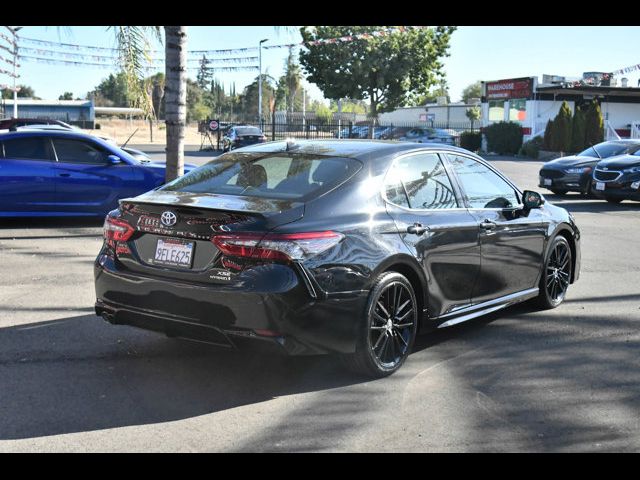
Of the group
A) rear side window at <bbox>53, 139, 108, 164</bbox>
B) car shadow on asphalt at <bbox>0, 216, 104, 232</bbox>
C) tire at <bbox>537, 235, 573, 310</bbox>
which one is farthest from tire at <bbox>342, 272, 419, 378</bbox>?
car shadow on asphalt at <bbox>0, 216, 104, 232</bbox>

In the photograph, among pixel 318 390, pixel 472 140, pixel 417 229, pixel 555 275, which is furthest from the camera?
pixel 472 140

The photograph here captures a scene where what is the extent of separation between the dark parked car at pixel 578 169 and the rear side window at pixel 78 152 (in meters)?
11.4

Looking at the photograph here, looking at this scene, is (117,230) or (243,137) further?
(243,137)

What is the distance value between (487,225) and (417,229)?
95 centimetres

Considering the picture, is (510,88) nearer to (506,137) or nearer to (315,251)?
(506,137)

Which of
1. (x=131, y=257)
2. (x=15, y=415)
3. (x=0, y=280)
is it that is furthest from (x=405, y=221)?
(x=0, y=280)

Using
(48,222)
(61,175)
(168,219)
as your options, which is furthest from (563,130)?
(168,219)

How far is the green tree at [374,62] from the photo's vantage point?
54.6m

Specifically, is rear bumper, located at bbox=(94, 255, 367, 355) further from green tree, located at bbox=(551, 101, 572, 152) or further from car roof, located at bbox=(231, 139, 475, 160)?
green tree, located at bbox=(551, 101, 572, 152)

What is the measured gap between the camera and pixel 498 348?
592cm

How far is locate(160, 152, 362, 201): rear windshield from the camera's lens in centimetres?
515

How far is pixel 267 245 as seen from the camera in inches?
179

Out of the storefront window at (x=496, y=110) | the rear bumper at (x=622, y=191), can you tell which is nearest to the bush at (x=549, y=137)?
the storefront window at (x=496, y=110)

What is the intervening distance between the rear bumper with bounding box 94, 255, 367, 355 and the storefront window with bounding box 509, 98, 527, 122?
43773 mm
